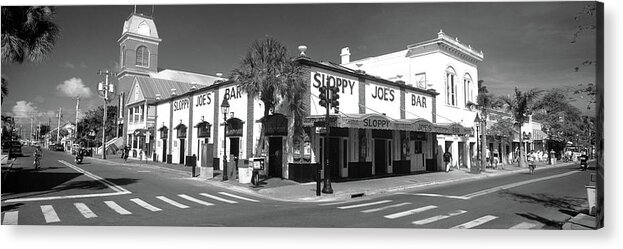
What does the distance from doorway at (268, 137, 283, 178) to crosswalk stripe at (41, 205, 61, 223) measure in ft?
29.0

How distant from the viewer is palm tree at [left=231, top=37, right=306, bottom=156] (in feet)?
48.5

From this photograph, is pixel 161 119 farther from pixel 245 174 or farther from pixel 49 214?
pixel 49 214

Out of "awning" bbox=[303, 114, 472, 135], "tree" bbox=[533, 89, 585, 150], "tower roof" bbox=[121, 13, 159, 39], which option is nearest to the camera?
"tower roof" bbox=[121, 13, 159, 39]

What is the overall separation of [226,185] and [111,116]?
114 ft

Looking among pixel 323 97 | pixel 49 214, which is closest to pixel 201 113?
pixel 323 97

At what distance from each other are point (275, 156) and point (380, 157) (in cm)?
599

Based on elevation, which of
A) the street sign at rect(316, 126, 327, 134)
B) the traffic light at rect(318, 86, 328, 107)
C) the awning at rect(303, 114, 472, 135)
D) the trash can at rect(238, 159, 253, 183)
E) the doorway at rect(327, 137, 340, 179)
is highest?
the traffic light at rect(318, 86, 328, 107)

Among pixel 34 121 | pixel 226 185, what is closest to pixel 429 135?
pixel 226 185

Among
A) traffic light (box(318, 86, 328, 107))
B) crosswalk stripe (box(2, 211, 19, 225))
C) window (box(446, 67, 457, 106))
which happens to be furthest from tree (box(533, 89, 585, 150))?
crosswalk stripe (box(2, 211, 19, 225))

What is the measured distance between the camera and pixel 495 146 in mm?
31422

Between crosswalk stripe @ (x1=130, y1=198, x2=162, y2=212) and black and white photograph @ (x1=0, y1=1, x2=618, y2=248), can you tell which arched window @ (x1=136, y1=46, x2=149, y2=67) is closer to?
black and white photograph @ (x1=0, y1=1, x2=618, y2=248)

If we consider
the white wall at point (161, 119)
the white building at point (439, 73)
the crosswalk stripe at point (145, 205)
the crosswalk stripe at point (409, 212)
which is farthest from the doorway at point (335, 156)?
the white wall at point (161, 119)

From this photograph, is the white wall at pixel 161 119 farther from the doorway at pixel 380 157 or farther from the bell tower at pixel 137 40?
the doorway at pixel 380 157

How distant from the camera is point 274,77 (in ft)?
49.4
